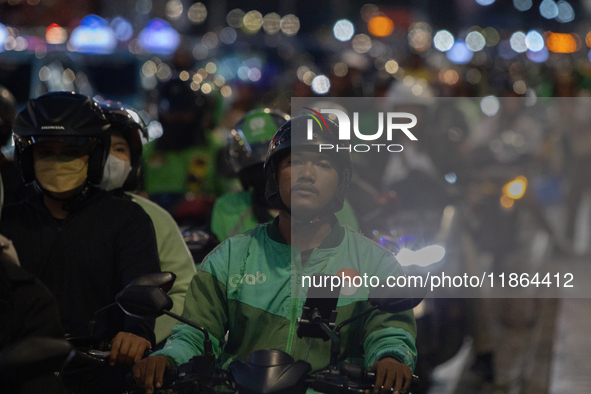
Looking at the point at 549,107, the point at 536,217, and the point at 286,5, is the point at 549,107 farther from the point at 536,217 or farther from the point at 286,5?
the point at 286,5

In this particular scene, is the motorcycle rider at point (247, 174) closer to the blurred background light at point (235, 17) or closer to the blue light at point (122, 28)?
the blue light at point (122, 28)

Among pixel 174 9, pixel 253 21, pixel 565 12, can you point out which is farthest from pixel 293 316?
pixel 565 12

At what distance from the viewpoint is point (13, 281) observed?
268 cm

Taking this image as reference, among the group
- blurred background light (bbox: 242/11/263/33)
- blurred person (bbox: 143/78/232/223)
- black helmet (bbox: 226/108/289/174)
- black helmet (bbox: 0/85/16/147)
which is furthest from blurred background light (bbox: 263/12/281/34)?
black helmet (bbox: 226/108/289/174)

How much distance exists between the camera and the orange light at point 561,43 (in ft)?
104

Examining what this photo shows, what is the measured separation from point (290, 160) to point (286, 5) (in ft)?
104

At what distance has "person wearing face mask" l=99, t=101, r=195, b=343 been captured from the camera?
4.08m

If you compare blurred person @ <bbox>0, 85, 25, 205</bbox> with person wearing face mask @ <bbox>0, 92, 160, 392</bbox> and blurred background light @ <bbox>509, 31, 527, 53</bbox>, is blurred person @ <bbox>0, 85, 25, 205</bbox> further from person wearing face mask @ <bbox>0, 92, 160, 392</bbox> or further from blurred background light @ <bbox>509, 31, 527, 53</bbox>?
blurred background light @ <bbox>509, 31, 527, 53</bbox>

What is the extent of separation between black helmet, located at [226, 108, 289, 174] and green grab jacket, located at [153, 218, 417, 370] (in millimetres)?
1997

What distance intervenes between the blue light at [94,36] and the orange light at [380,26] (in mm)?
18140

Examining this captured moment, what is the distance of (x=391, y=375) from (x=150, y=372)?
0.82 metres

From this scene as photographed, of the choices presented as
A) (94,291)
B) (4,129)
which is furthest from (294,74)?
(94,291)

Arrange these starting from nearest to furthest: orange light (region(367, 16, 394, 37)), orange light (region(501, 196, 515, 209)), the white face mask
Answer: the white face mask, orange light (region(501, 196, 515, 209)), orange light (region(367, 16, 394, 37))

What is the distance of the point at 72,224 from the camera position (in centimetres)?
376
